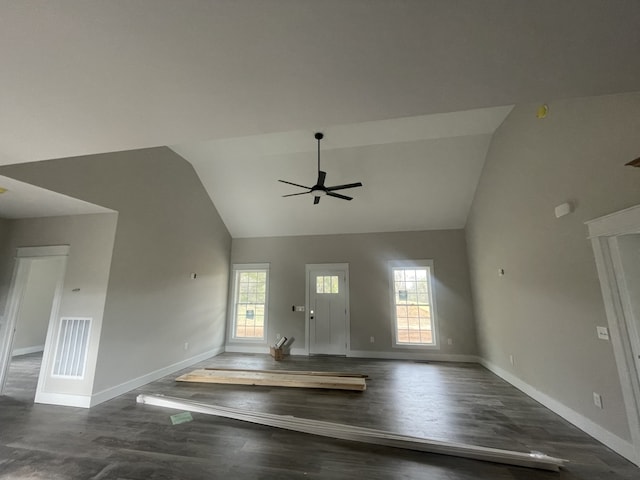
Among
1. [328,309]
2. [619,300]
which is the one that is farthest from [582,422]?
[328,309]

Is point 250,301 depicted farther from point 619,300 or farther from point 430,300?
point 619,300

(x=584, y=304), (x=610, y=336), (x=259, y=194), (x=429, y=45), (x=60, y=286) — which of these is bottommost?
(x=610, y=336)

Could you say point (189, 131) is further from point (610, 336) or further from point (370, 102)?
point (610, 336)

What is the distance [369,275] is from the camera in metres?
6.40

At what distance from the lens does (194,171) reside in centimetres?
561

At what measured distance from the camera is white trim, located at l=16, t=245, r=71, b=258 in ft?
12.5

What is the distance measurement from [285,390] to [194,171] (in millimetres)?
4554

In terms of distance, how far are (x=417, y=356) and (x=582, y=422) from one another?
10.4 feet

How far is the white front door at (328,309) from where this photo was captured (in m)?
6.30

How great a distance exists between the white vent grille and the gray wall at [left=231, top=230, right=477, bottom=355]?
3678mm

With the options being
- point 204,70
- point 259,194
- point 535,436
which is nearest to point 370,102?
point 204,70

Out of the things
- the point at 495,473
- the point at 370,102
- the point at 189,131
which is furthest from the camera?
the point at 495,473

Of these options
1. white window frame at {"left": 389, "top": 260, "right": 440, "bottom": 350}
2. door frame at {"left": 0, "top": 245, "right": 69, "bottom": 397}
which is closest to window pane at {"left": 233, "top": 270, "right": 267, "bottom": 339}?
white window frame at {"left": 389, "top": 260, "right": 440, "bottom": 350}

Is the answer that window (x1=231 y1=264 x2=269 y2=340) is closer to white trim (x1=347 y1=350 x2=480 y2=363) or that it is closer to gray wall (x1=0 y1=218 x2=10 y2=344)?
white trim (x1=347 y1=350 x2=480 y2=363)
